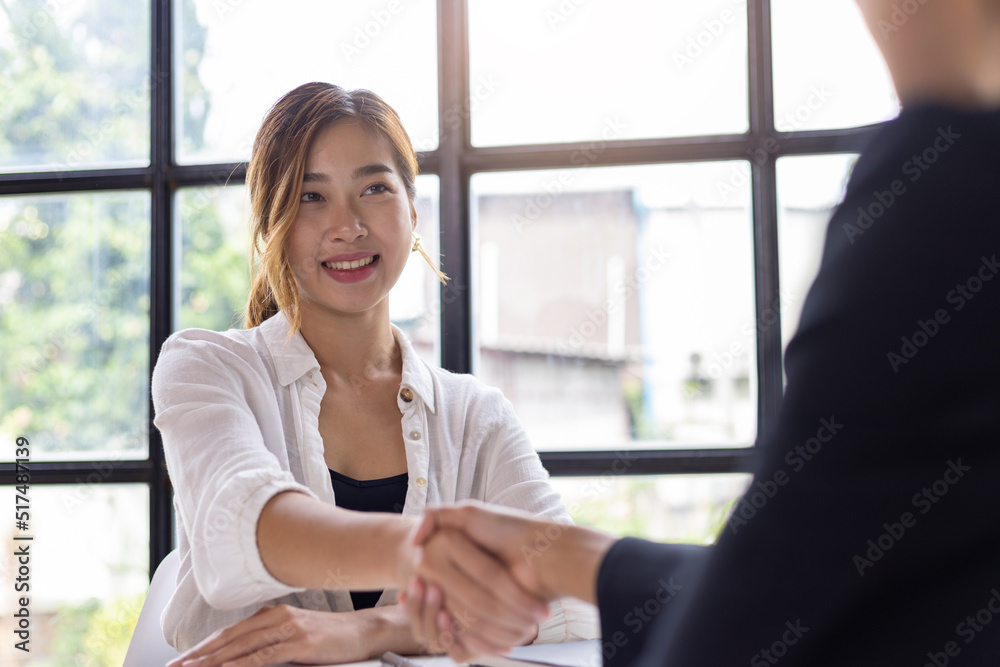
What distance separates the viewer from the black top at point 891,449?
0.56m

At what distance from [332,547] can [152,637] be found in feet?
1.98

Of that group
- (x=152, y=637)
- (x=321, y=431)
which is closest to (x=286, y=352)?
(x=321, y=431)

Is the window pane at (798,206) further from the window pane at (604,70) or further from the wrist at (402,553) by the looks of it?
the wrist at (402,553)

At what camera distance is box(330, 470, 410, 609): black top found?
4.87ft

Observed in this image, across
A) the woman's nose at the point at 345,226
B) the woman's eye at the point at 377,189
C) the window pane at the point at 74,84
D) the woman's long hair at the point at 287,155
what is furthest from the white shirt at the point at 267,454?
the window pane at the point at 74,84

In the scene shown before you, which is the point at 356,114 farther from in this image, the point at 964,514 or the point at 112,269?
the point at 964,514

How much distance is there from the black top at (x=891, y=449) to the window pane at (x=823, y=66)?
1746mm

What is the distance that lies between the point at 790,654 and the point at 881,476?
0.15 m

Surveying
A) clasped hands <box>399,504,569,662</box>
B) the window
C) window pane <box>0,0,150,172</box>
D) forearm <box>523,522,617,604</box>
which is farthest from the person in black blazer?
window pane <box>0,0,150,172</box>

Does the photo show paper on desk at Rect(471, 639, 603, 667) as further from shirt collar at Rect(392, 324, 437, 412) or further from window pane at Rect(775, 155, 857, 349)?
window pane at Rect(775, 155, 857, 349)

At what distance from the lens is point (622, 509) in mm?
2234

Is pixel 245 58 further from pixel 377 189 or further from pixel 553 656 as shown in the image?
pixel 553 656

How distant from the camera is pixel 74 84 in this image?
242cm

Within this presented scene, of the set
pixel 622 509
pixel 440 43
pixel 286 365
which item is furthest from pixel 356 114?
pixel 622 509
